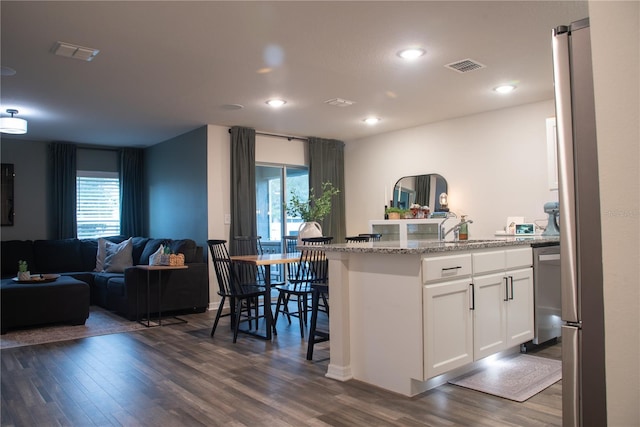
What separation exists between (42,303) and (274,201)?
11.1ft

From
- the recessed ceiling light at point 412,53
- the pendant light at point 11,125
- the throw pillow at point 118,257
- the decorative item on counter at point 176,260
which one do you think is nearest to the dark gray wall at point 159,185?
the throw pillow at point 118,257

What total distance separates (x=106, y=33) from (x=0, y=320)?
10.9 ft

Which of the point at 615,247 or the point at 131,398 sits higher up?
the point at 615,247

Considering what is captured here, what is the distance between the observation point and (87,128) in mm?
6355

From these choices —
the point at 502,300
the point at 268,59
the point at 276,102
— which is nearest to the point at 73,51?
the point at 268,59

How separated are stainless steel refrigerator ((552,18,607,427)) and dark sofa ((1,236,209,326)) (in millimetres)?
4887

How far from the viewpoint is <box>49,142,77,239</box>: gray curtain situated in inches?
285

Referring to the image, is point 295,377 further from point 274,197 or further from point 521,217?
point 274,197

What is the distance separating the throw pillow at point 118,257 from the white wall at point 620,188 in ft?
21.4

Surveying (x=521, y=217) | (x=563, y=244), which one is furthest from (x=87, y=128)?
(x=563, y=244)

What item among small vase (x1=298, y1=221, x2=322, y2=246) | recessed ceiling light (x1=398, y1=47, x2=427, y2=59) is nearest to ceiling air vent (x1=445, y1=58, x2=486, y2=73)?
recessed ceiling light (x1=398, y1=47, x2=427, y2=59)

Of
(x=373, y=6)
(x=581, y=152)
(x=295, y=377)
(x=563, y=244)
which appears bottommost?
(x=295, y=377)

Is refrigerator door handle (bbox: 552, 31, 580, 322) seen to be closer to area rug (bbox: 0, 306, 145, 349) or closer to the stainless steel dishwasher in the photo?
the stainless steel dishwasher

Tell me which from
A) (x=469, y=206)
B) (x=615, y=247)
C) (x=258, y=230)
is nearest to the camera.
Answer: (x=615, y=247)
